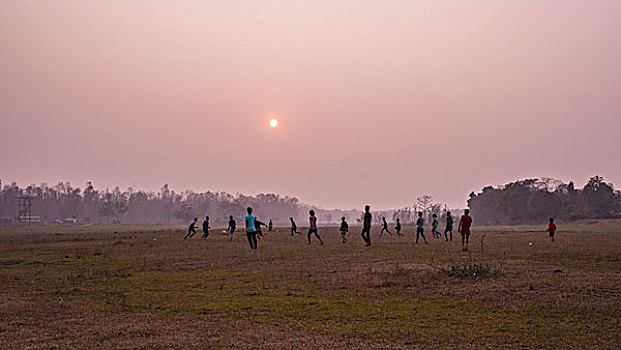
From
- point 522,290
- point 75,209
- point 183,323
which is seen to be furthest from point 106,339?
point 75,209

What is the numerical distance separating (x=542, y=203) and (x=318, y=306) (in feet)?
376

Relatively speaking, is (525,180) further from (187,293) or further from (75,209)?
(75,209)

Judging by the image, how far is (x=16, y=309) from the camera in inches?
449

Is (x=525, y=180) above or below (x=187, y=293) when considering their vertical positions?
above

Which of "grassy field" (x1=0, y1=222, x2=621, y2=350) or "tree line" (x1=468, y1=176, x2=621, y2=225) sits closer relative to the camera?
"grassy field" (x1=0, y1=222, x2=621, y2=350)

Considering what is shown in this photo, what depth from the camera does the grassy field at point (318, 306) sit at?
862cm

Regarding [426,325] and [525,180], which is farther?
[525,180]

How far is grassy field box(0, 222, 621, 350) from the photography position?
8625 millimetres

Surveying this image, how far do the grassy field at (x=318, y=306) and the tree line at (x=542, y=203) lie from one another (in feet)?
327

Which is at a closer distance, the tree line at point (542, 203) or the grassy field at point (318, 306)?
the grassy field at point (318, 306)

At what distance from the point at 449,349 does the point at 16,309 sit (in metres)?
9.47

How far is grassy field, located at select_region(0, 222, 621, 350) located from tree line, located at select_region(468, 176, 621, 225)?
99659 millimetres

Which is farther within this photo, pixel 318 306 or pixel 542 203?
pixel 542 203

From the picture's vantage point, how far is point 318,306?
1133 centimetres
